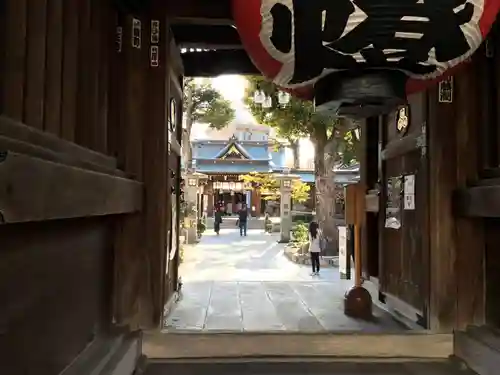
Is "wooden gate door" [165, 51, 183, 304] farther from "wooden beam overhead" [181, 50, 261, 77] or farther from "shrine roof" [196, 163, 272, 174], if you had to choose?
"shrine roof" [196, 163, 272, 174]

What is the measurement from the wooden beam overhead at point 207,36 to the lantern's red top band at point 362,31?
283 cm

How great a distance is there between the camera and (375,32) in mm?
2354

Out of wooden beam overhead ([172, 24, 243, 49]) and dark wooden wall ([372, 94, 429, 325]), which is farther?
wooden beam overhead ([172, 24, 243, 49])

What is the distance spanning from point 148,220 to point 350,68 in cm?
202

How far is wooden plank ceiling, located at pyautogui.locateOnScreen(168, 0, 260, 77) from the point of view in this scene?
4090 mm

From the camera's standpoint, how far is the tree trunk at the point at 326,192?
48.5ft

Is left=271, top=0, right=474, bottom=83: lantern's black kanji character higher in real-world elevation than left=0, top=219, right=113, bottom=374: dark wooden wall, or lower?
higher

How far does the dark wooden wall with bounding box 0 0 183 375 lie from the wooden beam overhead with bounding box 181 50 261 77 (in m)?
1.89

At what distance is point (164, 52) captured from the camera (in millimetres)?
3982

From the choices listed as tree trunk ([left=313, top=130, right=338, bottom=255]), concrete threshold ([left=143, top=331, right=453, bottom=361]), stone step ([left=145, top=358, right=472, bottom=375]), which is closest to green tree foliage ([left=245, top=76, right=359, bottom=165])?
tree trunk ([left=313, top=130, right=338, bottom=255])

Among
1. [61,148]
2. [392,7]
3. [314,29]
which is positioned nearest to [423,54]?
Answer: [392,7]

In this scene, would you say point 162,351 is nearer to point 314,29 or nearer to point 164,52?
point 164,52

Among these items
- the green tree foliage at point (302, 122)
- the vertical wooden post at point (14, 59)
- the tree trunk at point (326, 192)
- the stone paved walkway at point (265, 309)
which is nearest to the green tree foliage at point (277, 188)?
the tree trunk at point (326, 192)

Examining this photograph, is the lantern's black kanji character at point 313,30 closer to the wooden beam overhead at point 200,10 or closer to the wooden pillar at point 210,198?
the wooden beam overhead at point 200,10
